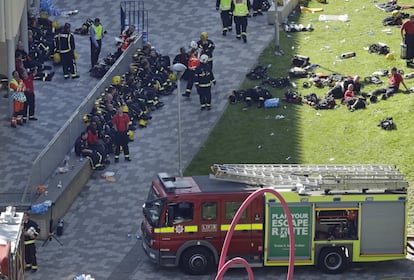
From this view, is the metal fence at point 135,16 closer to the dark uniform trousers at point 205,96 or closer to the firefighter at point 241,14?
the firefighter at point 241,14

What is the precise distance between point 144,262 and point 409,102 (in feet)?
39.3

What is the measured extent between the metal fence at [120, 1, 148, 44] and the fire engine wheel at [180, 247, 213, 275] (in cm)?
1628

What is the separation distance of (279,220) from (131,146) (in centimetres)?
903

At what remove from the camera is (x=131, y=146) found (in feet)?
153

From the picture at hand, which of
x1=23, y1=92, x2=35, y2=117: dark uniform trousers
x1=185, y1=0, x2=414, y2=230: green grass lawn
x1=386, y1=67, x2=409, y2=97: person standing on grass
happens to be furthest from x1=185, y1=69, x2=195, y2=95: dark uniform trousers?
x1=386, y1=67, x2=409, y2=97: person standing on grass

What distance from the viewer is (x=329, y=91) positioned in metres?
49.5

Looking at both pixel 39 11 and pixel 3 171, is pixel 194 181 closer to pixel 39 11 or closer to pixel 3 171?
pixel 3 171

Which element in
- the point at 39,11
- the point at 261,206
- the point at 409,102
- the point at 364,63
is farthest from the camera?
the point at 39,11

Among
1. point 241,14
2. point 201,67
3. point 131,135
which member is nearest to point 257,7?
point 241,14

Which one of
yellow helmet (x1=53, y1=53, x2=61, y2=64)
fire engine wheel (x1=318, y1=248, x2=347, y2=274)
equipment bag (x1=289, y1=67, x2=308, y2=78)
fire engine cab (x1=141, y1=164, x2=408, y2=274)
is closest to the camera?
fire engine cab (x1=141, y1=164, x2=408, y2=274)

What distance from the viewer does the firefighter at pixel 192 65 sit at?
163ft

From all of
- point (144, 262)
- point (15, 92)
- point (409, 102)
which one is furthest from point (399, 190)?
point (15, 92)

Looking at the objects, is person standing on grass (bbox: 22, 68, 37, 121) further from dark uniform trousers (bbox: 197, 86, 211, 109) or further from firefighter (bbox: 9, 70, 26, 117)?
dark uniform trousers (bbox: 197, 86, 211, 109)

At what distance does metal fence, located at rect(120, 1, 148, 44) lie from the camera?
5469 cm
